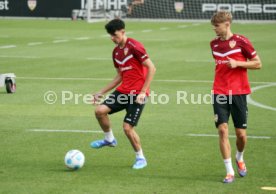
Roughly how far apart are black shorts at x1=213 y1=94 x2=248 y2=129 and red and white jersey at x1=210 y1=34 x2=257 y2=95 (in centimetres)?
8

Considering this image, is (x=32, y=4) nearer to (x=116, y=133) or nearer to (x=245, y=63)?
(x=116, y=133)

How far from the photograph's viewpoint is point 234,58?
10352 mm

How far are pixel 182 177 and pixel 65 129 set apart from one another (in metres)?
4.29

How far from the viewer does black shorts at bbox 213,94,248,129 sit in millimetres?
10272

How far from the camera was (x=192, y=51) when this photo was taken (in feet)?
102

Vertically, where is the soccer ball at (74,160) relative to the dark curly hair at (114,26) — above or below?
below

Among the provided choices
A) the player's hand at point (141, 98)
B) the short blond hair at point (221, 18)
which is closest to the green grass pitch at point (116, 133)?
the player's hand at point (141, 98)

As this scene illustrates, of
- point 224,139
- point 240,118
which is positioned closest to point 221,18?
point 240,118

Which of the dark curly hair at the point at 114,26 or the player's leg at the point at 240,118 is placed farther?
the dark curly hair at the point at 114,26

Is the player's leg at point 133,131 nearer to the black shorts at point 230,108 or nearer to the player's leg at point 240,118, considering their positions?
the black shorts at point 230,108

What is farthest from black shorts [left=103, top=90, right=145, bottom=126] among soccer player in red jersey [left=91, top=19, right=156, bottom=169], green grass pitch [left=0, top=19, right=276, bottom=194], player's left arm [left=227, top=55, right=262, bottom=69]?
player's left arm [left=227, top=55, right=262, bottom=69]

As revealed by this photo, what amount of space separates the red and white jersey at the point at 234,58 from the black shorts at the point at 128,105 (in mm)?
1264

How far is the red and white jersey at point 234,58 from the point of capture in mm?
10336

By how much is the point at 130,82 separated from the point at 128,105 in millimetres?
335
